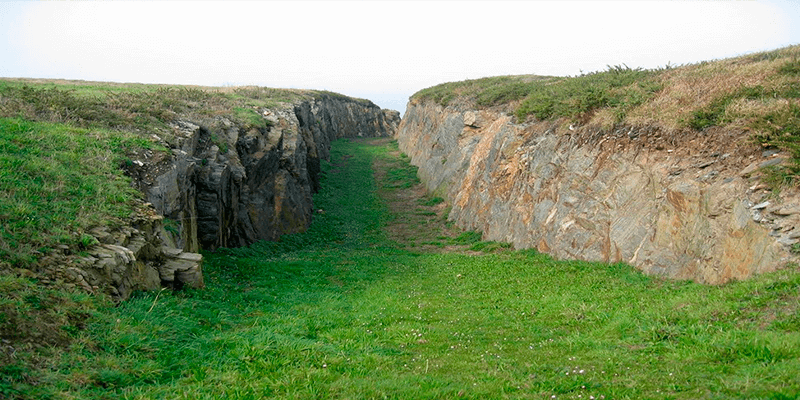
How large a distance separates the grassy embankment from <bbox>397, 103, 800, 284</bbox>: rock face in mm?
399

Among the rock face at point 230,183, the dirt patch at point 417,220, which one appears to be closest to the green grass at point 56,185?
the rock face at point 230,183

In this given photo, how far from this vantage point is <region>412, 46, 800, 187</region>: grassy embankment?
11094mm

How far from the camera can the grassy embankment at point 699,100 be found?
1109cm

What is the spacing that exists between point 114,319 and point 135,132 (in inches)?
364

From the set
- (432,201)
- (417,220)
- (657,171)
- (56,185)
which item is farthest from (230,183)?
(432,201)

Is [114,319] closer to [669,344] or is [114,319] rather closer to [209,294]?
[209,294]

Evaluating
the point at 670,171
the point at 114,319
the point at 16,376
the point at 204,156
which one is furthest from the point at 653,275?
the point at 204,156

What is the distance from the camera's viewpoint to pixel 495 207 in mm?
20828

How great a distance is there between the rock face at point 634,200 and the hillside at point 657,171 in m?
0.03

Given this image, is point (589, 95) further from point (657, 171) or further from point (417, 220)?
point (417, 220)

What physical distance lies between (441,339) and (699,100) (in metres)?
10.6

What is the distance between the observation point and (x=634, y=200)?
13.9 meters

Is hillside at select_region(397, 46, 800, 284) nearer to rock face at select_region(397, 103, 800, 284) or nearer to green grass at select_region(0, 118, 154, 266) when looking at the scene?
rock face at select_region(397, 103, 800, 284)

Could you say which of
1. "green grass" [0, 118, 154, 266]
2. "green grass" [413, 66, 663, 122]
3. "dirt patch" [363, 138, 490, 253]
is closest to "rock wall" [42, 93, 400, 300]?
"green grass" [0, 118, 154, 266]
